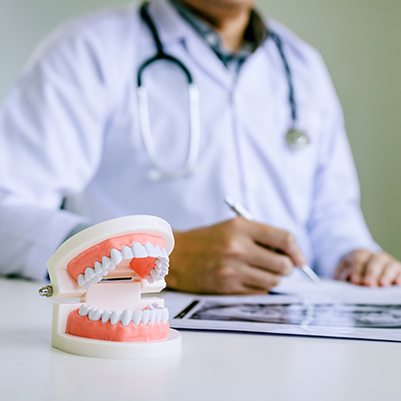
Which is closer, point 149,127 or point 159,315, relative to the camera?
point 159,315

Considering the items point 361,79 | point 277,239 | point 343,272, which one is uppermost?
point 361,79

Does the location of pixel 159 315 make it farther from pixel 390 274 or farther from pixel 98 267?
pixel 390 274

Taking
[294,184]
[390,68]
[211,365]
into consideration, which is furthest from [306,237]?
[211,365]

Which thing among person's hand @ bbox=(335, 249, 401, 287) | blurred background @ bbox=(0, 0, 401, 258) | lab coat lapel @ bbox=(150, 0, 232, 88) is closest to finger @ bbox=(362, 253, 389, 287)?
person's hand @ bbox=(335, 249, 401, 287)

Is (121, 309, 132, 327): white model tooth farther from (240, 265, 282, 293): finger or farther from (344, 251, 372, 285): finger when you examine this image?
(344, 251, 372, 285): finger

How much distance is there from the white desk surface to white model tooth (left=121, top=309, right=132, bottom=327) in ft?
0.08

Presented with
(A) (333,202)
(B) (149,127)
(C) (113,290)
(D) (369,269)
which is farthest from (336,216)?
(C) (113,290)

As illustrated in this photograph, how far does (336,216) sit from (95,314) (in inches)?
37.3

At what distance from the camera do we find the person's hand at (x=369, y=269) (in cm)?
97

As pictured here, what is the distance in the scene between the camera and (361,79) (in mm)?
1688

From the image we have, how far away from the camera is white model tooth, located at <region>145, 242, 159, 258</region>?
0.40 m

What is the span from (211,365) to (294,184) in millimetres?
894

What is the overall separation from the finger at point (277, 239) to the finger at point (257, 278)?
0.03m

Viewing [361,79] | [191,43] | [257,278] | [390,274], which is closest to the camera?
[257,278]
